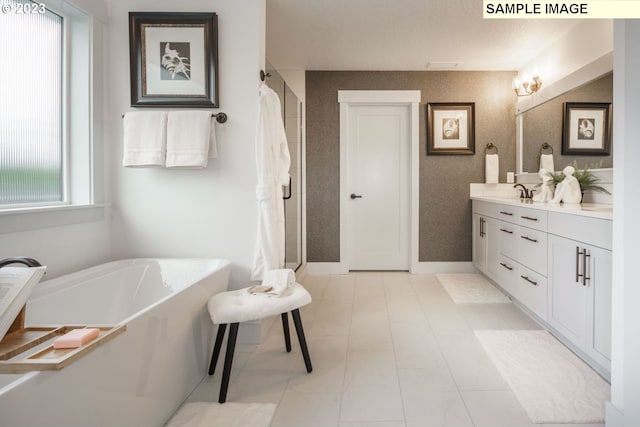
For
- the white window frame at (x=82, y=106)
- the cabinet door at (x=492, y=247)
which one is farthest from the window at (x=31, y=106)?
the cabinet door at (x=492, y=247)

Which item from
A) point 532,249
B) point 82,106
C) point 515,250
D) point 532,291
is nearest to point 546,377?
point 532,291

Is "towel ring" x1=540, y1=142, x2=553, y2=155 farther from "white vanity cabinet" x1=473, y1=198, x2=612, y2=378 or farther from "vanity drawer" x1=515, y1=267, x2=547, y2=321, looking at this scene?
"vanity drawer" x1=515, y1=267, x2=547, y2=321

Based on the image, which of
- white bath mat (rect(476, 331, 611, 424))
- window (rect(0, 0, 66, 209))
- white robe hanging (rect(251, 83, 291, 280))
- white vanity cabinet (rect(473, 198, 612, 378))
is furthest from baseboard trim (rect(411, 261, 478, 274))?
window (rect(0, 0, 66, 209))

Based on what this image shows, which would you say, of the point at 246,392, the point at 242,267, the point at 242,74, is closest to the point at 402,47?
the point at 242,74

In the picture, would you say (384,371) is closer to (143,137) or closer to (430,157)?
(143,137)

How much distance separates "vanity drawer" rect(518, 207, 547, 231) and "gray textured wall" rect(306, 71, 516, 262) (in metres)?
1.46

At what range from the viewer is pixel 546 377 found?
205cm

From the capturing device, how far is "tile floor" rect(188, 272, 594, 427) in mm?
1727

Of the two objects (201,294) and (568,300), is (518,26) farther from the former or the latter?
(201,294)

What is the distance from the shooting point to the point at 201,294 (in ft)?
6.52

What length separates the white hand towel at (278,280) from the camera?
81.6 inches

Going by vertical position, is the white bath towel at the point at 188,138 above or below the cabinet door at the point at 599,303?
above

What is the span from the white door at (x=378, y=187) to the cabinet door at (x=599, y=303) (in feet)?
8.58

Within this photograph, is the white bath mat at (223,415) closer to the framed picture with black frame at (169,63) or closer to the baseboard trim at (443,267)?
the framed picture with black frame at (169,63)
